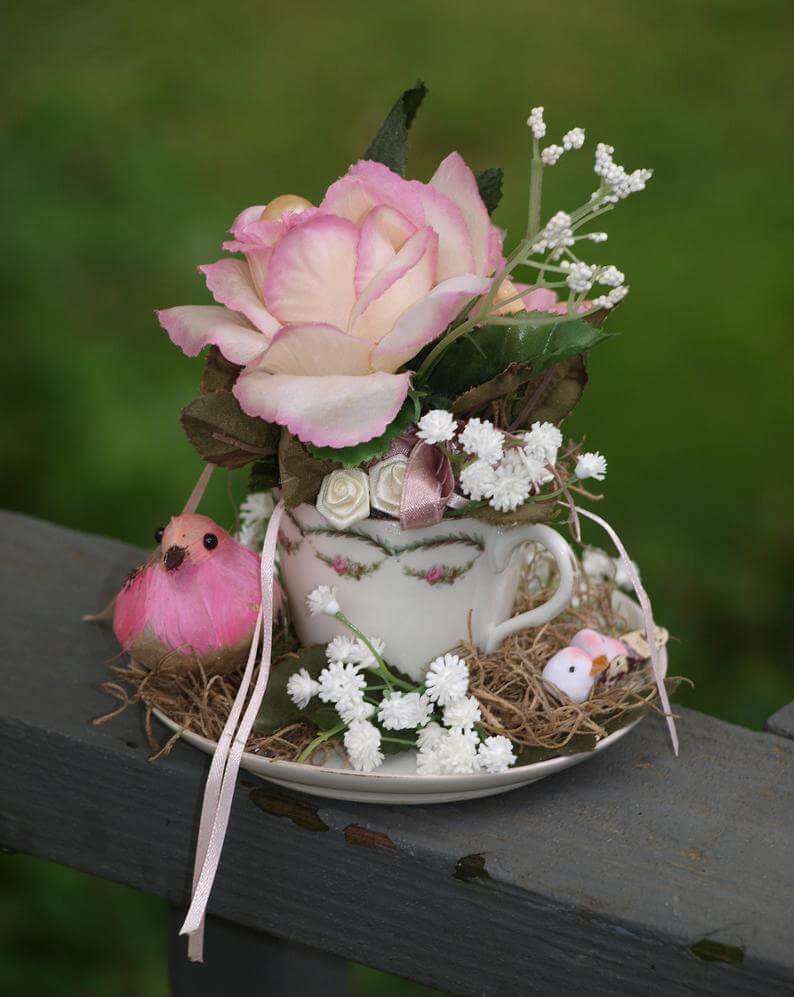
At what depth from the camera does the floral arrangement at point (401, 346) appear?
2.42 feet

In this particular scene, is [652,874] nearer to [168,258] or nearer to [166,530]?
[166,530]

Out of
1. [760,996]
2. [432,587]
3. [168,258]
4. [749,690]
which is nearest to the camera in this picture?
[760,996]

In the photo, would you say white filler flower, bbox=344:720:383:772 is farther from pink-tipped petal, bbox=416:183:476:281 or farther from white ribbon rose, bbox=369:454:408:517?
pink-tipped petal, bbox=416:183:476:281

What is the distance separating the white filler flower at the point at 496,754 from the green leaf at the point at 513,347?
23 cm

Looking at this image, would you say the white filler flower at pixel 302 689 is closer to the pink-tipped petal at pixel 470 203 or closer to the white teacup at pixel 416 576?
the white teacup at pixel 416 576

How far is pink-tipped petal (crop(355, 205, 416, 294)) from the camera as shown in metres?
0.75

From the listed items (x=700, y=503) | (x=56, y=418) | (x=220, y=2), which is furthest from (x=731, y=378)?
(x=220, y=2)

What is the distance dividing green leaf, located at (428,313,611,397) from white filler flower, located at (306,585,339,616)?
165 millimetres

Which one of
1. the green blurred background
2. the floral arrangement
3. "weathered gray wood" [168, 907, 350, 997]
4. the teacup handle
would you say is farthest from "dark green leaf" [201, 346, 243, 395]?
the green blurred background

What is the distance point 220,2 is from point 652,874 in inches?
99.0

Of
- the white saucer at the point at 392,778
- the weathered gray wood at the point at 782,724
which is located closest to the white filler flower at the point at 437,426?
the white saucer at the point at 392,778

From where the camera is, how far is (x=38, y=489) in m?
2.17

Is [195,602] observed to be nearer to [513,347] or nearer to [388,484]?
[388,484]

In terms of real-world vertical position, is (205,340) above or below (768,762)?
above
